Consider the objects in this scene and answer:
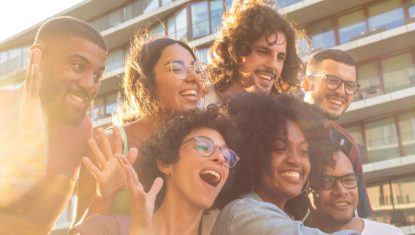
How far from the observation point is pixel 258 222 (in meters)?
1.19

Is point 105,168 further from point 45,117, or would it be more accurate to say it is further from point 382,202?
point 382,202

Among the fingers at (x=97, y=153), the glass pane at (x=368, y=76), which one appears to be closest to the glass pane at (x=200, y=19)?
the glass pane at (x=368, y=76)

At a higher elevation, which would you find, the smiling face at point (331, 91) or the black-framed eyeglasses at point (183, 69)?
the smiling face at point (331, 91)

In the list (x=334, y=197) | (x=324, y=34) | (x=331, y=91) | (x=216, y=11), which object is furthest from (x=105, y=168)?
(x=216, y=11)

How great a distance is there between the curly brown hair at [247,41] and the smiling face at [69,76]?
0.81 metres

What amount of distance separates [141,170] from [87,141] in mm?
162

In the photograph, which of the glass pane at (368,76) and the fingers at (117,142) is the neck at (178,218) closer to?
the fingers at (117,142)

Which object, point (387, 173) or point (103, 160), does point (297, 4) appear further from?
point (103, 160)

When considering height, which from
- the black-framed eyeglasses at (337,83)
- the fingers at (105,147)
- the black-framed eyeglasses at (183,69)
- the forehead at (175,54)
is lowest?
the fingers at (105,147)

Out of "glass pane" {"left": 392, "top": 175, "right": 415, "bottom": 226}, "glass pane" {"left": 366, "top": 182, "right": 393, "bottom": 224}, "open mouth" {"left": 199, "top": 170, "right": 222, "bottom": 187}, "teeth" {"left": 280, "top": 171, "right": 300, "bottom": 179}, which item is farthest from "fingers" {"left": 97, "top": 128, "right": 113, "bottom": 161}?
"glass pane" {"left": 392, "top": 175, "right": 415, "bottom": 226}

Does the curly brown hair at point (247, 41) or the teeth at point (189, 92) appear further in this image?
the curly brown hair at point (247, 41)

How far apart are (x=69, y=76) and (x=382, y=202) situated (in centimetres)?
981

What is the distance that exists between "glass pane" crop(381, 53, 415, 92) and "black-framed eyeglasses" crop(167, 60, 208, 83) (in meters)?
9.42

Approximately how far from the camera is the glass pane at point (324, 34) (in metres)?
11.5
